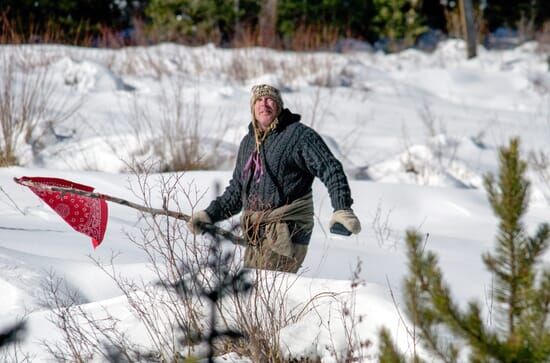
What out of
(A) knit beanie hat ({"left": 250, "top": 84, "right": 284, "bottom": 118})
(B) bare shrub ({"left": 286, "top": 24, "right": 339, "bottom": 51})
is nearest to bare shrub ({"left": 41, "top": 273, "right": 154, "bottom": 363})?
(A) knit beanie hat ({"left": 250, "top": 84, "right": 284, "bottom": 118})

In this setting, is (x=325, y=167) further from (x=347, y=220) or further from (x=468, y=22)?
(x=468, y=22)

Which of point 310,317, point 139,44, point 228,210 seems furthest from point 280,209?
point 139,44

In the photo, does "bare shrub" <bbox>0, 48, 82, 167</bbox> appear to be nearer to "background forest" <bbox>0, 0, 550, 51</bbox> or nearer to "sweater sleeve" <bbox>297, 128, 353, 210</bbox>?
"sweater sleeve" <bbox>297, 128, 353, 210</bbox>

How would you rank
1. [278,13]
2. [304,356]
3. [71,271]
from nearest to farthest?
[304,356]
[71,271]
[278,13]

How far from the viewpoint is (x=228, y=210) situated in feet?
12.4

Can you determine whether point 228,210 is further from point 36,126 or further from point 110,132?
point 110,132

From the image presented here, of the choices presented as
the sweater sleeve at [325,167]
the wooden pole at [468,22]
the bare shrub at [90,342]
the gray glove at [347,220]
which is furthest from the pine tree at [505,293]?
the wooden pole at [468,22]

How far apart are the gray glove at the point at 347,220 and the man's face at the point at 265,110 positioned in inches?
22.1

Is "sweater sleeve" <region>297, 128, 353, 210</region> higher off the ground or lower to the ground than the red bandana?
higher

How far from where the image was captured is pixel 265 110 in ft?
11.8

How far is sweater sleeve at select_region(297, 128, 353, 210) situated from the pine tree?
1563 millimetres

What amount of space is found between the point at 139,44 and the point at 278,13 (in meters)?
3.86

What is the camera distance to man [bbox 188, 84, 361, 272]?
3.51 metres

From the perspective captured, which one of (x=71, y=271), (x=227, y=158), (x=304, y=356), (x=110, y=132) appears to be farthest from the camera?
(x=110, y=132)
